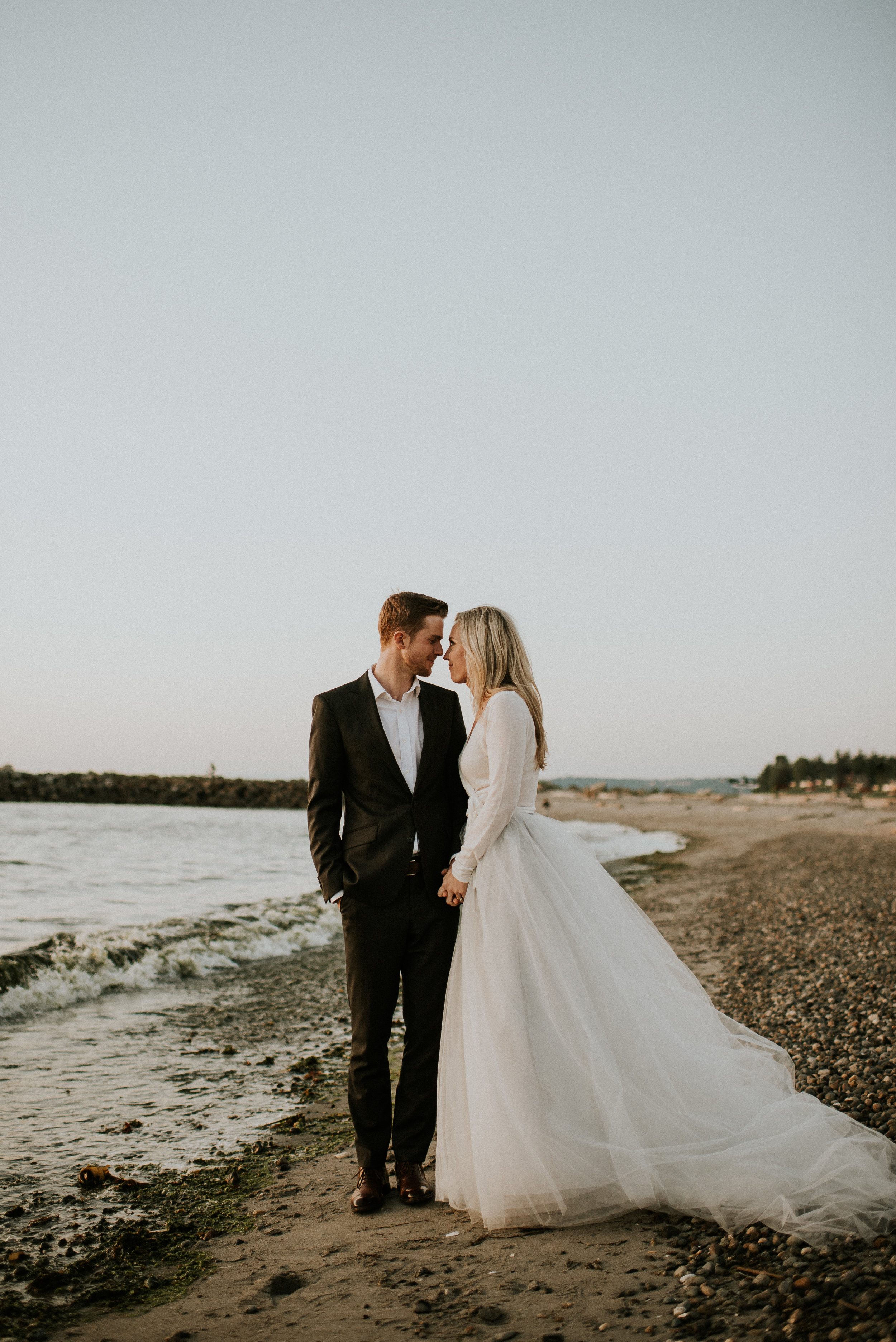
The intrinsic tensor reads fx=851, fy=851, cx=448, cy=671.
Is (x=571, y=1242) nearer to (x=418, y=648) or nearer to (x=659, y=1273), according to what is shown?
(x=659, y=1273)

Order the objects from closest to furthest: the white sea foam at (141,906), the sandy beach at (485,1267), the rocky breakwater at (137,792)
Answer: the sandy beach at (485,1267) → the white sea foam at (141,906) → the rocky breakwater at (137,792)

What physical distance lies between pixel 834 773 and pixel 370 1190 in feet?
278

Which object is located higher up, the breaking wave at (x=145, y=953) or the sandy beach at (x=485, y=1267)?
the sandy beach at (x=485, y=1267)

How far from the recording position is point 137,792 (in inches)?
2217

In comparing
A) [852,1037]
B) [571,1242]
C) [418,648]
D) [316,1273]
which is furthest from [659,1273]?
[852,1037]

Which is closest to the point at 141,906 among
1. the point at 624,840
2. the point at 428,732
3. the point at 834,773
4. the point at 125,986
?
the point at 125,986

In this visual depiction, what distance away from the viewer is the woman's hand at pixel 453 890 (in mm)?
3756

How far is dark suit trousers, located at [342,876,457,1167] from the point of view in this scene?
383 centimetres

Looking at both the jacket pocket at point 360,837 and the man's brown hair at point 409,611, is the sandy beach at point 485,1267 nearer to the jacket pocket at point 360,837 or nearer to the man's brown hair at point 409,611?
the jacket pocket at point 360,837

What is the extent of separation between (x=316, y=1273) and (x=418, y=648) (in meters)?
2.52

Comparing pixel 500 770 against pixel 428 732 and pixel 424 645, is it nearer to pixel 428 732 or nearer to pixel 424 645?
pixel 428 732

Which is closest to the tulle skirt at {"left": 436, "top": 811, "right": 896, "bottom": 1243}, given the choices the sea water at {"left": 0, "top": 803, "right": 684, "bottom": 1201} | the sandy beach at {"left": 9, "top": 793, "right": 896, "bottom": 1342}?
the sandy beach at {"left": 9, "top": 793, "right": 896, "bottom": 1342}

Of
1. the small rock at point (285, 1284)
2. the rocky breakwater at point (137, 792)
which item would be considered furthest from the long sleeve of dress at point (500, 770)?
the rocky breakwater at point (137, 792)

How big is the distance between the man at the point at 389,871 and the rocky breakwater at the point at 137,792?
5097 centimetres
